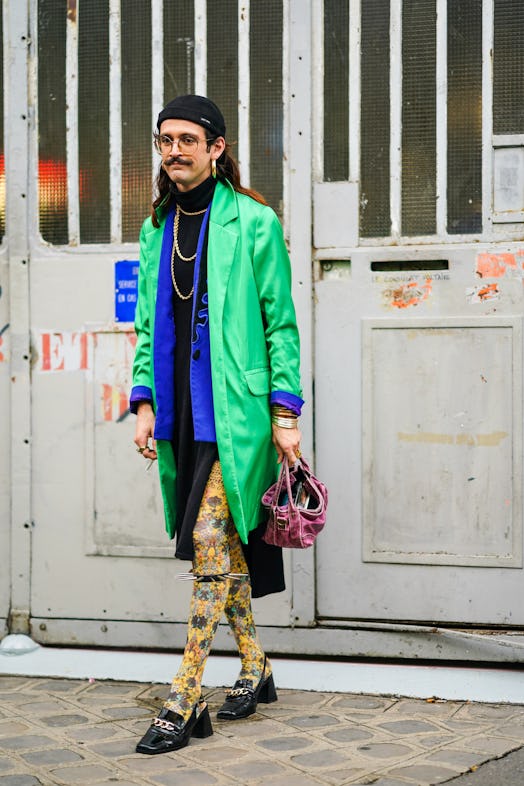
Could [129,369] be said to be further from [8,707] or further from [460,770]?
[460,770]

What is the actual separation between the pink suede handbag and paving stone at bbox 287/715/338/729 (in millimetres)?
610

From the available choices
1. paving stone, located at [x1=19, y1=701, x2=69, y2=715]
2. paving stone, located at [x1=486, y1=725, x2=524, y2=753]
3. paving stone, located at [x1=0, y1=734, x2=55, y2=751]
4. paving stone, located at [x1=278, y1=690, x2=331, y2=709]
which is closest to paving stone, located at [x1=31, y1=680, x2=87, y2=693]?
paving stone, located at [x1=19, y1=701, x2=69, y2=715]

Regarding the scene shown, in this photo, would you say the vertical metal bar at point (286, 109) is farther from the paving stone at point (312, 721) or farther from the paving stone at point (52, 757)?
the paving stone at point (52, 757)

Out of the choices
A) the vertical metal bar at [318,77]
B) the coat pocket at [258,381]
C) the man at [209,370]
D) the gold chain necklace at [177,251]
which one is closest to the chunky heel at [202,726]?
the man at [209,370]

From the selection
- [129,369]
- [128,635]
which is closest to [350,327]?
[129,369]

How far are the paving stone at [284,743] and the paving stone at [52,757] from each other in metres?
0.57

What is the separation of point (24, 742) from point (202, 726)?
0.56 meters

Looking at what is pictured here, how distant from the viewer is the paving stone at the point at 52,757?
3301 millimetres

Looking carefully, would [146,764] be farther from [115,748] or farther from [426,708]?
[426,708]

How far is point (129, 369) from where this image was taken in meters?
4.50

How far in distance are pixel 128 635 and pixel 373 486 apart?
1.16 metres

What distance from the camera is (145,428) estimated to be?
12.1 ft

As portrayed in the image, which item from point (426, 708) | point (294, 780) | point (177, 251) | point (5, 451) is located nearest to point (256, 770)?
point (294, 780)

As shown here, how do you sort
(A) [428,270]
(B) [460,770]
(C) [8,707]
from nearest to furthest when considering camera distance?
(B) [460,770]
(C) [8,707]
(A) [428,270]
